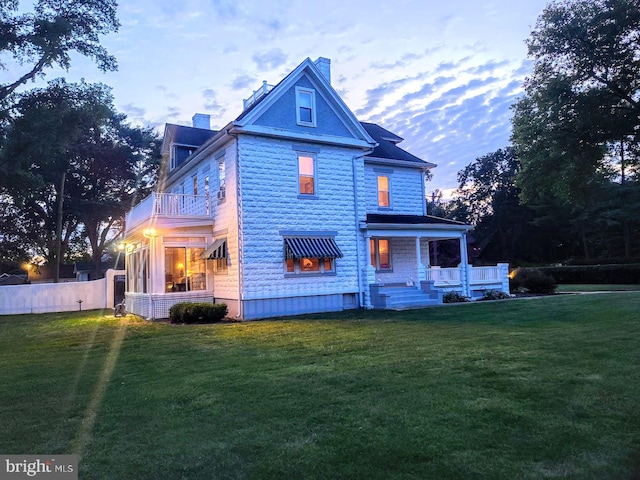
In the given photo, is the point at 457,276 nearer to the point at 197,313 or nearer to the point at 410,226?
the point at 410,226

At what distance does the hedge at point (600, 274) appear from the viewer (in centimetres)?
3184

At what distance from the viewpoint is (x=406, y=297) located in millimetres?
18609

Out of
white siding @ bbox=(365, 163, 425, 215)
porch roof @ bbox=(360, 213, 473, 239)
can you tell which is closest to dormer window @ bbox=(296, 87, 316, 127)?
white siding @ bbox=(365, 163, 425, 215)

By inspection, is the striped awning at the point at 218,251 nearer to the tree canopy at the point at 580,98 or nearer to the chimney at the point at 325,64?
the chimney at the point at 325,64

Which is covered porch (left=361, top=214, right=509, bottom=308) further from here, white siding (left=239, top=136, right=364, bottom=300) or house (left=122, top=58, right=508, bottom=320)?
white siding (left=239, top=136, right=364, bottom=300)

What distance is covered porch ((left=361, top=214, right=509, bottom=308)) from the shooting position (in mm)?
18562

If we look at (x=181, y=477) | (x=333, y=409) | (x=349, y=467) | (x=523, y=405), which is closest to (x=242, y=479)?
(x=181, y=477)

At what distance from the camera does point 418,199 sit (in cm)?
2233

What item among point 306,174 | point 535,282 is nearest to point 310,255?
point 306,174

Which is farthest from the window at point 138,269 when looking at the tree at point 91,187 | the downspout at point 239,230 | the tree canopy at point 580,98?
the tree canopy at point 580,98

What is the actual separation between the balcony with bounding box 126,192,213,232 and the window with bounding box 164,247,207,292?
4.30ft

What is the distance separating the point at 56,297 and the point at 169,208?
1029cm
